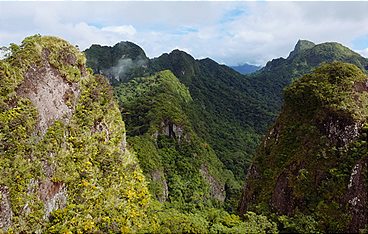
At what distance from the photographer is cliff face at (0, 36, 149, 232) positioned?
52.0ft

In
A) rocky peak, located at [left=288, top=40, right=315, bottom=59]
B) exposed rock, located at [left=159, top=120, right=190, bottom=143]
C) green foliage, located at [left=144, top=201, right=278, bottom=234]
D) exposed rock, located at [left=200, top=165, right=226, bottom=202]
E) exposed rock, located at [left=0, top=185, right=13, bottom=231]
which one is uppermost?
rocky peak, located at [left=288, top=40, right=315, bottom=59]

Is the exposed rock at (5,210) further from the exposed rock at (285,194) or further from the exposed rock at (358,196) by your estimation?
the exposed rock at (358,196)

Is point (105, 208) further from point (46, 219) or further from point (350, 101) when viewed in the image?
point (350, 101)

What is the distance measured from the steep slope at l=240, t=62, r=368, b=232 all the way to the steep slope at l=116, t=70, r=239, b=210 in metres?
15.2

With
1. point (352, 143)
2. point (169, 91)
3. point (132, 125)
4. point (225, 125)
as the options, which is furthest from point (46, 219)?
point (225, 125)

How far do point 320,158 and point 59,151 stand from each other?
46.2 feet

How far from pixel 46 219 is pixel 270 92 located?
111 m

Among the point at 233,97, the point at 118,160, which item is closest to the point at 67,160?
the point at 118,160

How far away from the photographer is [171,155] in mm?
47219

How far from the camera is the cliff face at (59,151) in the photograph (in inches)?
623

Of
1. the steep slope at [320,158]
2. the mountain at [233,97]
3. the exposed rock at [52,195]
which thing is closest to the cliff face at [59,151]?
the exposed rock at [52,195]

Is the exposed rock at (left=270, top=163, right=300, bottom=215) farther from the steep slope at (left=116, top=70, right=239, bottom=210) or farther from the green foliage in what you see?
the steep slope at (left=116, top=70, right=239, bottom=210)

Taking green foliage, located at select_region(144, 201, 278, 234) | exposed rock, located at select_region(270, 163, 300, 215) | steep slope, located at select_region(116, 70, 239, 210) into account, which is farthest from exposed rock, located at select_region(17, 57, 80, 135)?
steep slope, located at select_region(116, 70, 239, 210)

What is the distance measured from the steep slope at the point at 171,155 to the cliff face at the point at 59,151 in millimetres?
15718
